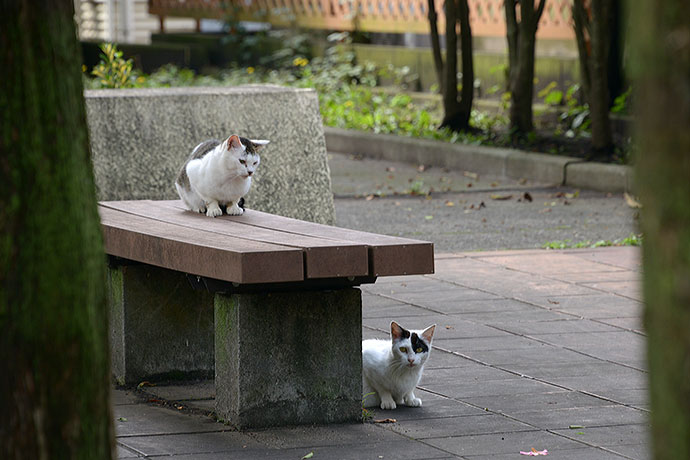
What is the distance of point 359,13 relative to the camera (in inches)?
734

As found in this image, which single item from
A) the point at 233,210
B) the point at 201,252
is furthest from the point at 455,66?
the point at 201,252

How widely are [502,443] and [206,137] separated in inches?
147

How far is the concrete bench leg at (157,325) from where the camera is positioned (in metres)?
5.23

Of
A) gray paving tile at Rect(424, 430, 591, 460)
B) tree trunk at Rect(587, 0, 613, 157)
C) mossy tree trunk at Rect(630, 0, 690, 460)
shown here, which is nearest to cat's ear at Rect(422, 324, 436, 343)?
gray paving tile at Rect(424, 430, 591, 460)

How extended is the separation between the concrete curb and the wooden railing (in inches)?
110

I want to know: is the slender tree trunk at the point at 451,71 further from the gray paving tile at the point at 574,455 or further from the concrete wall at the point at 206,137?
the gray paving tile at the point at 574,455

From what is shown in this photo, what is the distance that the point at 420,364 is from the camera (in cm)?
477

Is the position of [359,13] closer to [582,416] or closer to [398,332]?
[398,332]

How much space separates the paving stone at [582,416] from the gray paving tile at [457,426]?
3.3 inches

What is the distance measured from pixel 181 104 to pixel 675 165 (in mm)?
6032

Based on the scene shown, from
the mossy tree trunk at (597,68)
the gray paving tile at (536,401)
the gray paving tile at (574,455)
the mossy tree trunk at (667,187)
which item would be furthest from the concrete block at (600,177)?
the mossy tree trunk at (667,187)

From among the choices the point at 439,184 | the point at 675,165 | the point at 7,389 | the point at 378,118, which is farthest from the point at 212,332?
the point at 378,118

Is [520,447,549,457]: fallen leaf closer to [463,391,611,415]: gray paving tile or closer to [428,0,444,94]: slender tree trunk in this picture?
[463,391,611,415]: gray paving tile

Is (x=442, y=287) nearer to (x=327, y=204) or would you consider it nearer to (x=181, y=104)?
(x=327, y=204)
